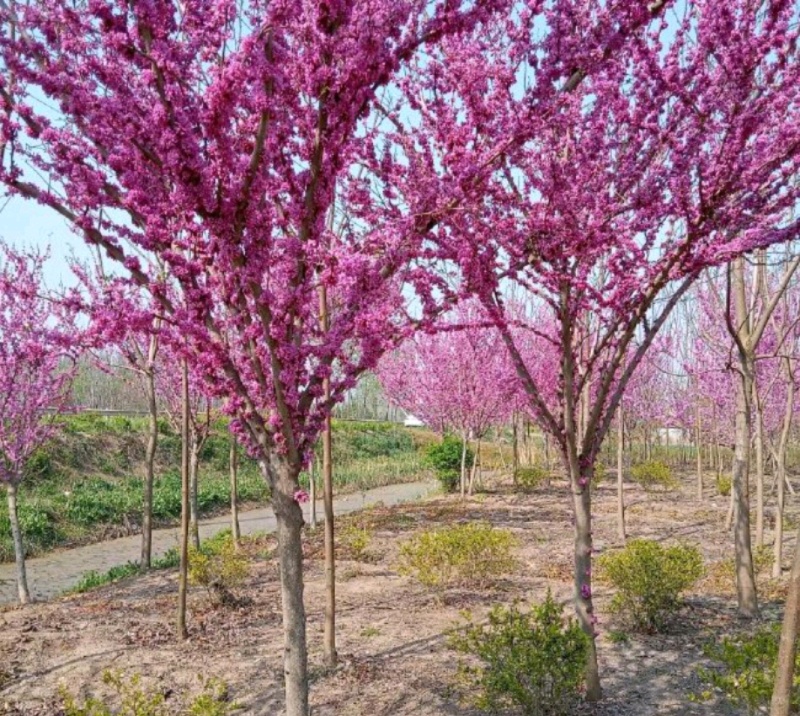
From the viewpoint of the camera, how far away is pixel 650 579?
19.4 feet

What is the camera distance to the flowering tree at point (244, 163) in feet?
8.35

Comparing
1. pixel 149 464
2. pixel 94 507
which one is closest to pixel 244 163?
pixel 149 464

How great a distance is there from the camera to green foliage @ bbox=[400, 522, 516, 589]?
23.2ft

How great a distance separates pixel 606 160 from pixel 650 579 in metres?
3.77

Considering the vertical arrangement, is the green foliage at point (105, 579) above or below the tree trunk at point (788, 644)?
below

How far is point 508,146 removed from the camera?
9.75 feet

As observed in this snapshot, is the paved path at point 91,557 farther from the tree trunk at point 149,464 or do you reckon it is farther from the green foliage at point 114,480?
the tree trunk at point 149,464

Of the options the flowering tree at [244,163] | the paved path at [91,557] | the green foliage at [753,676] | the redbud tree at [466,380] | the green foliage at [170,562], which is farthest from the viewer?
the redbud tree at [466,380]

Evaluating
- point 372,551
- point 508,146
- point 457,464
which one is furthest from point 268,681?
point 457,464

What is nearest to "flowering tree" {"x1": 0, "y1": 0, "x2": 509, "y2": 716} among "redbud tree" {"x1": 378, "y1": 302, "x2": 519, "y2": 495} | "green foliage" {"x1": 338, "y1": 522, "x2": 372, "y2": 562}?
"green foliage" {"x1": 338, "y1": 522, "x2": 372, "y2": 562}


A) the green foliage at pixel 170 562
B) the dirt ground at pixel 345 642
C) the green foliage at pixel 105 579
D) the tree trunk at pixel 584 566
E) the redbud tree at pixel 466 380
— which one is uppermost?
the redbud tree at pixel 466 380

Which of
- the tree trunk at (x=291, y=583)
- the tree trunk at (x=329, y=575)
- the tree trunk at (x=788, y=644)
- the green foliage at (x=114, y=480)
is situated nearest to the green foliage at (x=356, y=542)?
the tree trunk at (x=329, y=575)

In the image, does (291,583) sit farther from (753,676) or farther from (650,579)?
(650,579)

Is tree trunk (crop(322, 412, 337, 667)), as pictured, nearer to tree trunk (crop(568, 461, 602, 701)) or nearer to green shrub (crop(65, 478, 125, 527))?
tree trunk (crop(568, 461, 602, 701))
